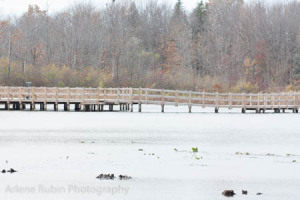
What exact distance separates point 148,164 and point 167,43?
7495cm

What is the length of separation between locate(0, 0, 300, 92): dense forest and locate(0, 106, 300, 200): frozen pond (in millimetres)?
49106

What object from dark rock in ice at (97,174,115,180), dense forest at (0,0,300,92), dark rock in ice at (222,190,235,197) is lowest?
dark rock in ice at (222,190,235,197)

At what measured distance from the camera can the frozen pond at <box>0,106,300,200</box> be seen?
45.8 feet

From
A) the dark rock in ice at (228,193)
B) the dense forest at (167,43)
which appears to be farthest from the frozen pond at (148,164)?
the dense forest at (167,43)

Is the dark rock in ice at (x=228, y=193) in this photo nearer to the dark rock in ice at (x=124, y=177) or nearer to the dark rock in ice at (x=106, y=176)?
the dark rock in ice at (x=124, y=177)

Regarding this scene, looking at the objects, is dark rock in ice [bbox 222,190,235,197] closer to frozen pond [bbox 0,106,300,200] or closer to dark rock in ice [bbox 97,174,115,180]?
frozen pond [bbox 0,106,300,200]

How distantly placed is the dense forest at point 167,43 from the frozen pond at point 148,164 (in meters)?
49.1

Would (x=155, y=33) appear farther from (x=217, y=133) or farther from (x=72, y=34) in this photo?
(x=217, y=133)

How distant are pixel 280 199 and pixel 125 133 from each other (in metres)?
16.4

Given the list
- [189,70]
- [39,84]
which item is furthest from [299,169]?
[189,70]

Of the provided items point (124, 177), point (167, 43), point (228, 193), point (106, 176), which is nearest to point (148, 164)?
point (124, 177)

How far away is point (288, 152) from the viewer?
21.3 meters

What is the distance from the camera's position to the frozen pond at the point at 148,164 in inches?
550

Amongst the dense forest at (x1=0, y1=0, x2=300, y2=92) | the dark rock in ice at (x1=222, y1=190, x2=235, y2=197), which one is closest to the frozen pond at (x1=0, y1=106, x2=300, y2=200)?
the dark rock in ice at (x1=222, y1=190, x2=235, y2=197)
